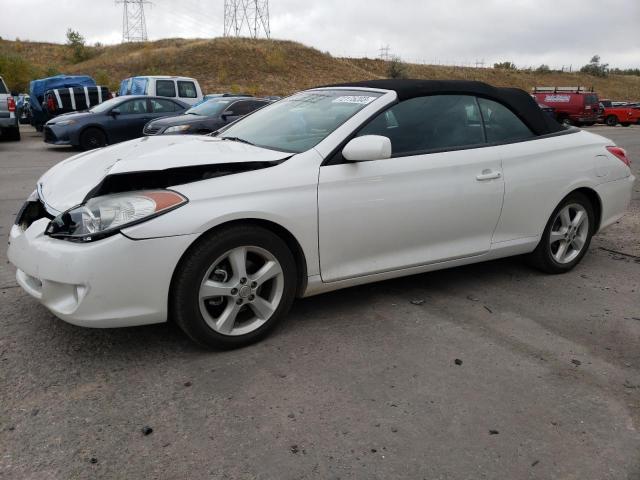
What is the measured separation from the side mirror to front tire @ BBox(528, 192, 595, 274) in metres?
1.81

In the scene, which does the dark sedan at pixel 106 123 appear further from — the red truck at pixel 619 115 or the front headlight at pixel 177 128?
the red truck at pixel 619 115

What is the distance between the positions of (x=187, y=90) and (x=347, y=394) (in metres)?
17.0

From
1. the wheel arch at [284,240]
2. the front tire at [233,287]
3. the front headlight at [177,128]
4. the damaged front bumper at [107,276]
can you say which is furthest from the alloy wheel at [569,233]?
the front headlight at [177,128]

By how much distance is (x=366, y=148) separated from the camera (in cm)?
334

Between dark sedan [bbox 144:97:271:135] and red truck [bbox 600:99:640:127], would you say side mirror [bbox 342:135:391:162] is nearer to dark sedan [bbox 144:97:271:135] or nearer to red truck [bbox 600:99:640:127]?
dark sedan [bbox 144:97:271:135]

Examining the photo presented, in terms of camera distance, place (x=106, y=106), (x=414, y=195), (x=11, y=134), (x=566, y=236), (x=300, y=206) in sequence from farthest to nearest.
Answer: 1. (x=11, y=134)
2. (x=106, y=106)
3. (x=566, y=236)
4. (x=414, y=195)
5. (x=300, y=206)

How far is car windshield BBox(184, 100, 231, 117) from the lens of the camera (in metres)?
12.5

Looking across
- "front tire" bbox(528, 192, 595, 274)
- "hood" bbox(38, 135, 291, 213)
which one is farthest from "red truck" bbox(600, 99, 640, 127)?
"hood" bbox(38, 135, 291, 213)

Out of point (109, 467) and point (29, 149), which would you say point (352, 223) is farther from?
point (29, 149)

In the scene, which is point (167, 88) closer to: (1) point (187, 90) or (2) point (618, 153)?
(1) point (187, 90)

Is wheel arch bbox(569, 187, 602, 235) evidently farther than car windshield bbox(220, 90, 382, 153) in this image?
Yes

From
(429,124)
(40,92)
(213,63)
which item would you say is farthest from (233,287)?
(213,63)

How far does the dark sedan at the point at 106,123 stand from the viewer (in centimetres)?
1345

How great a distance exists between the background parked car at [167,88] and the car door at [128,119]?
3.34 m
